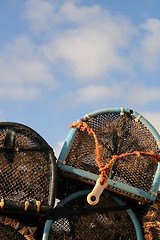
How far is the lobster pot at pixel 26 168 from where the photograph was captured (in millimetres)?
3539

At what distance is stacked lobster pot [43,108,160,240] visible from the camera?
371cm

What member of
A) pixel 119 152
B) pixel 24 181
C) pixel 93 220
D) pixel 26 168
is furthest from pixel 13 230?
pixel 119 152

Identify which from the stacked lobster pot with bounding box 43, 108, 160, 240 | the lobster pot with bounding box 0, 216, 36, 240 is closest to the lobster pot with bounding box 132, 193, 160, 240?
the stacked lobster pot with bounding box 43, 108, 160, 240

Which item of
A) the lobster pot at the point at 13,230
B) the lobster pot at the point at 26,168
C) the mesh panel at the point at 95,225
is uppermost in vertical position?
the lobster pot at the point at 26,168

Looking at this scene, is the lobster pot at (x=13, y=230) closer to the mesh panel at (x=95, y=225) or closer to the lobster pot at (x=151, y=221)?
the mesh panel at (x=95, y=225)

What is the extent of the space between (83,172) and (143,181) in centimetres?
57

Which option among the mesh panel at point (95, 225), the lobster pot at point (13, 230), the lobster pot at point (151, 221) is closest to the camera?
the lobster pot at point (13, 230)

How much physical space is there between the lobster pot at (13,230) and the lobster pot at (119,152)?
579 millimetres

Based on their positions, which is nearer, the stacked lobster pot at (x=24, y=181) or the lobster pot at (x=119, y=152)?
the stacked lobster pot at (x=24, y=181)

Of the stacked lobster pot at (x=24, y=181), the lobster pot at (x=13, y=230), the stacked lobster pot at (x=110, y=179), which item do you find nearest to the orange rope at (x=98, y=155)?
the stacked lobster pot at (x=110, y=179)

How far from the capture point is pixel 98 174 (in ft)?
12.5

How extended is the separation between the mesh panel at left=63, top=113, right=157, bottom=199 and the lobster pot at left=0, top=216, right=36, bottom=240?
2.22 feet

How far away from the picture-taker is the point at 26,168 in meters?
3.64

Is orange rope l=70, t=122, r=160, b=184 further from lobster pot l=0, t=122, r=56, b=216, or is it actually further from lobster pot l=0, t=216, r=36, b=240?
lobster pot l=0, t=216, r=36, b=240
